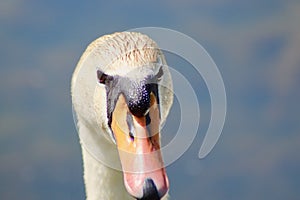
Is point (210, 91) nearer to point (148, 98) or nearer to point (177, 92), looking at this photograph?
point (177, 92)

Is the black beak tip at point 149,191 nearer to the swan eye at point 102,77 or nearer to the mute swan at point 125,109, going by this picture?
the mute swan at point 125,109

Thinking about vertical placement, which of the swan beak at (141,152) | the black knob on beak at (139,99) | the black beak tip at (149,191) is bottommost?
the black beak tip at (149,191)

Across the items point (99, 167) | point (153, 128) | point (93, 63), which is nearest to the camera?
point (153, 128)

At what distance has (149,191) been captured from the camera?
708 mm

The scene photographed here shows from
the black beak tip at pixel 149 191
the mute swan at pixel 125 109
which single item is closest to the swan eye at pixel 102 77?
the mute swan at pixel 125 109

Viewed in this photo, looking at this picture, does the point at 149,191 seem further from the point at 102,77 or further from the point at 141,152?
the point at 102,77

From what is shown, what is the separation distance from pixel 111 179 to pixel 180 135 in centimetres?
14

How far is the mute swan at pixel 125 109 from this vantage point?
2.41 feet

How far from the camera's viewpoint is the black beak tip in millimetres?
701

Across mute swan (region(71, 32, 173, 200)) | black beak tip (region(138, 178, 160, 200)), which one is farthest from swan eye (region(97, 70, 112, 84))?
black beak tip (region(138, 178, 160, 200))

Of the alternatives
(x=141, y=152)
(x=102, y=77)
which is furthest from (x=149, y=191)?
(x=102, y=77)

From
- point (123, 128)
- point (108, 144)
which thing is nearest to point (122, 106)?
point (123, 128)

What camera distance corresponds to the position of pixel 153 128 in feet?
2.43

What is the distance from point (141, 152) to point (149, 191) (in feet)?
0.17
